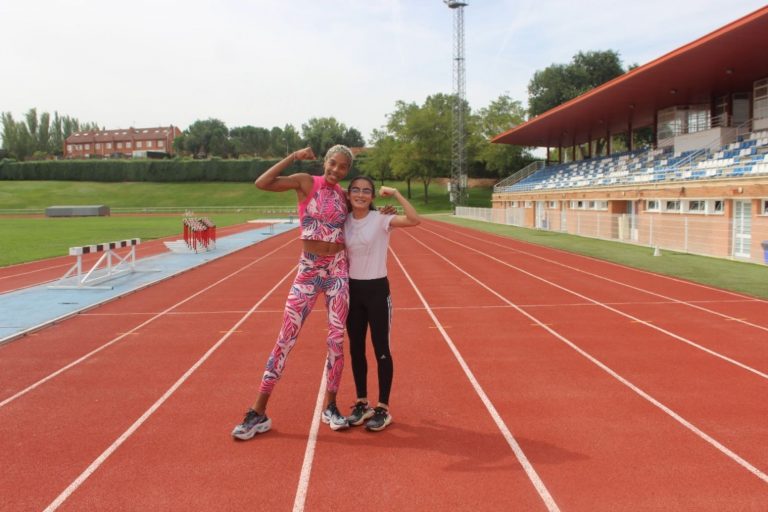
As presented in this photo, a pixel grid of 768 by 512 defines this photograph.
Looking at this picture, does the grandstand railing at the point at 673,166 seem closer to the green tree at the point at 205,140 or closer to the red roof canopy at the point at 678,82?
the red roof canopy at the point at 678,82

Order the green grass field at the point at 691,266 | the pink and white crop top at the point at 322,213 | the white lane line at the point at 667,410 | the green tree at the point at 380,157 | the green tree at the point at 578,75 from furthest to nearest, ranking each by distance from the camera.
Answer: the green tree at the point at 380,157, the green tree at the point at 578,75, the green grass field at the point at 691,266, the pink and white crop top at the point at 322,213, the white lane line at the point at 667,410

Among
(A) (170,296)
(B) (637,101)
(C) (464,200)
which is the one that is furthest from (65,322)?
(C) (464,200)

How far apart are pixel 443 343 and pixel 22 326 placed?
20.8ft

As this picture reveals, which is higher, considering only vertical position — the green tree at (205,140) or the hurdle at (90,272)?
the green tree at (205,140)

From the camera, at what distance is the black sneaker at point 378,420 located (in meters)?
4.42

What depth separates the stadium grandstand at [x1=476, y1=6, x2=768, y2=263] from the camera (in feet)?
58.7

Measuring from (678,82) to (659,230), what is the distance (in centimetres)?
871

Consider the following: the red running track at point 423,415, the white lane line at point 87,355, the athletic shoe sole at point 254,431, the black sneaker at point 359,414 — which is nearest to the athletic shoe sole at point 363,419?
the black sneaker at point 359,414

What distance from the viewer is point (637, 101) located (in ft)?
102

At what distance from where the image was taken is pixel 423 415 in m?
4.86

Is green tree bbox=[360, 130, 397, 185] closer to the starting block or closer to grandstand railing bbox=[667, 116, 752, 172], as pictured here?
grandstand railing bbox=[667, 116, 752, 172]

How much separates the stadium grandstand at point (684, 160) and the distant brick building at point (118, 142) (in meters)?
105

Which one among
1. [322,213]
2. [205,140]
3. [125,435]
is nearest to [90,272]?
[125,435]

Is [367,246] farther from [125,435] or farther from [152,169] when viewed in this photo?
[152,169]
